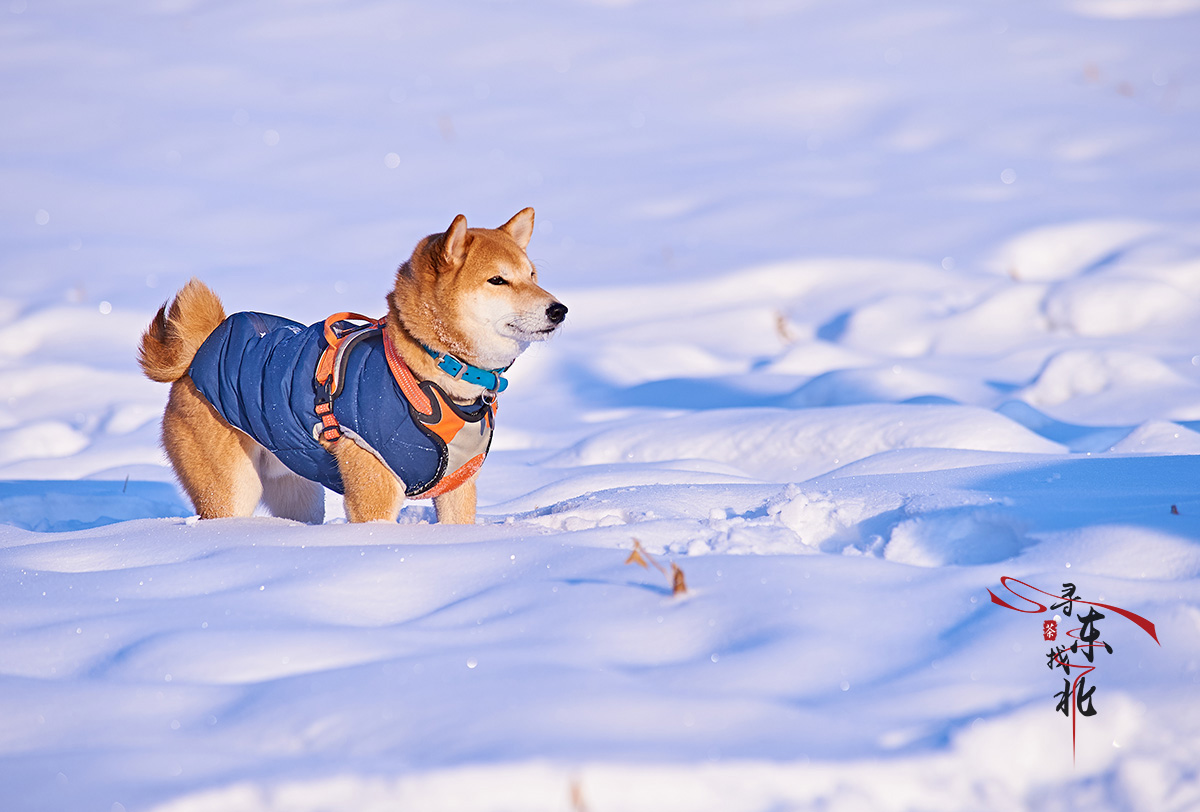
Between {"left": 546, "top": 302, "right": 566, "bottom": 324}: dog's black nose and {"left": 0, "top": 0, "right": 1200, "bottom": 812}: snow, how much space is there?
23.4 inches

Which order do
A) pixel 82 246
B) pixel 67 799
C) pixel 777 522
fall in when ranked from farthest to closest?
pixel 82 246 < pixel 777 522 < pixel 67 799

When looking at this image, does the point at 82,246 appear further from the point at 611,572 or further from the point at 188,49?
the point at 611,572

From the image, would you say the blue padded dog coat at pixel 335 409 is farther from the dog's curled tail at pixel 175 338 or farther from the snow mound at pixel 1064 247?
the snow mound at pixel 1064 247

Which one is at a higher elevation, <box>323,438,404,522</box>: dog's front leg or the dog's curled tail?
the dog's curled tail

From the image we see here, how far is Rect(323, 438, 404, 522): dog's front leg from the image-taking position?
3.09 meters

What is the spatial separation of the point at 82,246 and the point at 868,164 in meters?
6.95

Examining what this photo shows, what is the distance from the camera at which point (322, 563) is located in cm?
246

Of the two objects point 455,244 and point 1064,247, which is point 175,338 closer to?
point 455,244

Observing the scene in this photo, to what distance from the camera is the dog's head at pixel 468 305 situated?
311 cm

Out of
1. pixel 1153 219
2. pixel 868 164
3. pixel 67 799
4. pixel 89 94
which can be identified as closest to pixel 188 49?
pixel 89 94

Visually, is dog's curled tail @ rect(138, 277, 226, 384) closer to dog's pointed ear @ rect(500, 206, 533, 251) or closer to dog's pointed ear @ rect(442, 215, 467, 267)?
dog's pointed ear @ rect(442, 215, 467, 267)

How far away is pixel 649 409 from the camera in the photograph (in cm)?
583

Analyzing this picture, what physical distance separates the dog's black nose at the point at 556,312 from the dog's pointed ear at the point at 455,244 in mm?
309

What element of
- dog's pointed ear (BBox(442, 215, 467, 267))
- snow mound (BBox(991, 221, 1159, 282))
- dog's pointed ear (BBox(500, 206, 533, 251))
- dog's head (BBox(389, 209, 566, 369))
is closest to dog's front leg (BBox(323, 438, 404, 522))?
dog's head (BBox(389, 209, 566, 369))
